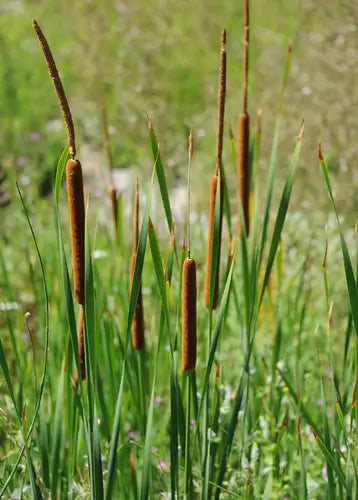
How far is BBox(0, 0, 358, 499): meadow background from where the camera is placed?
1459 millimetres

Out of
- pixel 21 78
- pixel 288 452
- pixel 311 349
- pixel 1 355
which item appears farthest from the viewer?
pixel 21 78

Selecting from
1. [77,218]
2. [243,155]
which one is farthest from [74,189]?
[243,155]

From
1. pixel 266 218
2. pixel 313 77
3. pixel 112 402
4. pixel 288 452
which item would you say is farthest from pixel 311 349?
pixel 313 77

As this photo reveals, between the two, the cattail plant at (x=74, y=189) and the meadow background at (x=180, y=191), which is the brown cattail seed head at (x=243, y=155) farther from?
the cattail plant at (x=74, y=189)

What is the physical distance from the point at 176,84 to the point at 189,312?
5439 millimetres

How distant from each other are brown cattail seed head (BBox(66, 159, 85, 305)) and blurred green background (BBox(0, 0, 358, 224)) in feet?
8.14

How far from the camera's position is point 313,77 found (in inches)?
165

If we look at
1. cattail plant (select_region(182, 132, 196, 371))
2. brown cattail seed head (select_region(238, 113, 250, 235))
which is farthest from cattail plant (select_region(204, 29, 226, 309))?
brown cattail seed head (select_region(238, 113, 250, 235))

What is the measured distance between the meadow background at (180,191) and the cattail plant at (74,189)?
309 millimetres

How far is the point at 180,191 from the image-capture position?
513 centimetres

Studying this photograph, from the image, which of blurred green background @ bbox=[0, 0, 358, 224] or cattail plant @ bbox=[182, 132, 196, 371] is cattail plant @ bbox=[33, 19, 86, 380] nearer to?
cattail plant @ bbox=[182, 132, 196, 371]

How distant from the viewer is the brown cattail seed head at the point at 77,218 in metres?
0.90

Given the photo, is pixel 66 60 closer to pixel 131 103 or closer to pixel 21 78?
pixel 21 78

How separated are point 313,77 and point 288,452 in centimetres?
305
